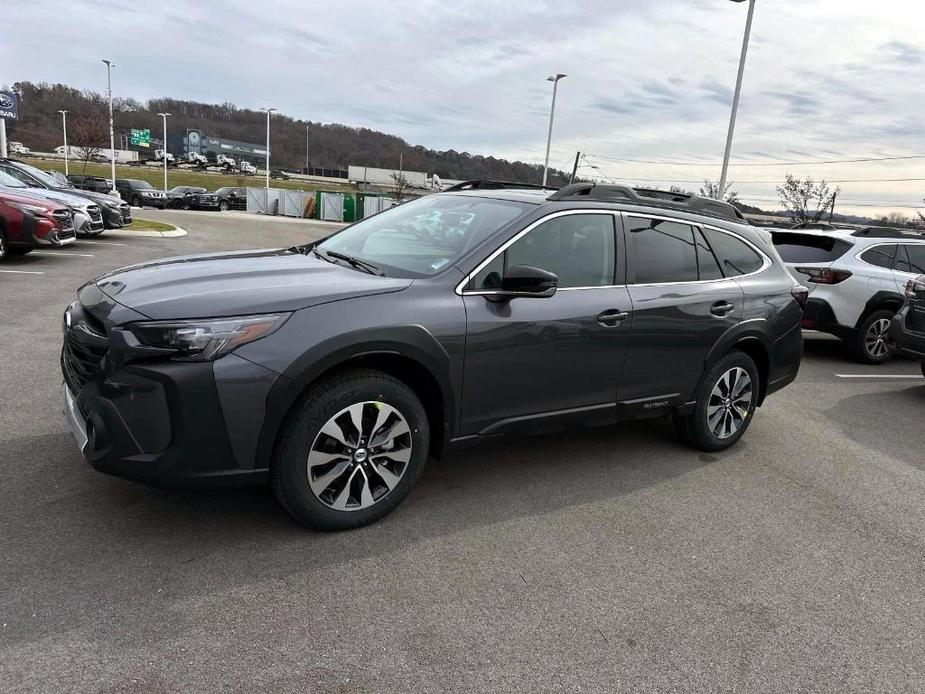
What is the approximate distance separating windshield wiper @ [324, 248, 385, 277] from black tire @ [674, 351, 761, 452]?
2427mm

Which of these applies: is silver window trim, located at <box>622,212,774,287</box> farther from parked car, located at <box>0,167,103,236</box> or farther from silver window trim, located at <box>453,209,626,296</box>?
parked car, located at <box>0,167,103,236</box>

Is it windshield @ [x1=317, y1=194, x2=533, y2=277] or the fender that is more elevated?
windshield @ [x1=317, y1=194, x2=533, y2=277]

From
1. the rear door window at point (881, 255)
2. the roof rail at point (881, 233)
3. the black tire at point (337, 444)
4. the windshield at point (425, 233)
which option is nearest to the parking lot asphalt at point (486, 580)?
the black tire at point (337, 444)

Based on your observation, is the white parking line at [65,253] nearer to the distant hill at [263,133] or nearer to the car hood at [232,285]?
the car hood at [232,285]

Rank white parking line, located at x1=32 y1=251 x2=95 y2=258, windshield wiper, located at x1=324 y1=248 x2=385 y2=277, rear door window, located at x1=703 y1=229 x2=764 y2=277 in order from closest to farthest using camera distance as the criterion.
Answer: windshield wiper, located at x1=324 y1=248 x2=385 y2=277 < rear door window, located at x1=703 y1=229 x2=764 y2=277 < white parking line, located at x1=32 y1=251 x2=95 y2=258

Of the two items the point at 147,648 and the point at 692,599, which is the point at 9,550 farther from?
the point at 692,599

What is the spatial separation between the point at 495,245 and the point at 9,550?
274 cm

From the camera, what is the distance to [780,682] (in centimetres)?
256

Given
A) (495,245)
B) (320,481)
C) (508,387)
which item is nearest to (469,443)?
(508,387)

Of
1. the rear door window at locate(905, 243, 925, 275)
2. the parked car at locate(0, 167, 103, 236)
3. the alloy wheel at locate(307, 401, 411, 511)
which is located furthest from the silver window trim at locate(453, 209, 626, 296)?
the parked car at locate(0, 167, 103, 236)

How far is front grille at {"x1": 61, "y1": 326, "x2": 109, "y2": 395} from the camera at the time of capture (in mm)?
2998

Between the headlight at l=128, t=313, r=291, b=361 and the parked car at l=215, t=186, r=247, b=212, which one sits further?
the parked car at l=215, t=186, r=247, b=212

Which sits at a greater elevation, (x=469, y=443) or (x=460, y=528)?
(x=469, y=443)

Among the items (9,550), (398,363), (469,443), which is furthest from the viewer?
(469,443)
